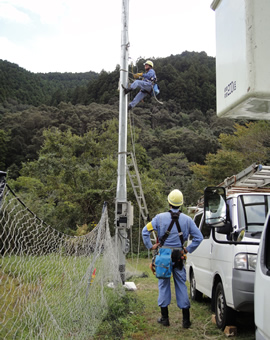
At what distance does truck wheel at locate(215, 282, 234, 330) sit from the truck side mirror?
192cm

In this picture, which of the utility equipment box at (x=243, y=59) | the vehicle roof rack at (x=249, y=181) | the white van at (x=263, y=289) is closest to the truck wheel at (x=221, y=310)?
the vehicle roof rack at (x=249, y=181)

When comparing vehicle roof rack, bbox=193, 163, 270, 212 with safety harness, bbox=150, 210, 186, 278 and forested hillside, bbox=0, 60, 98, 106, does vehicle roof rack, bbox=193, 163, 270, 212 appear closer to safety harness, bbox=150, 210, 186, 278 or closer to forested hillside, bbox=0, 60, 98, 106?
safety harness, bbox=150, 210, 186, 278

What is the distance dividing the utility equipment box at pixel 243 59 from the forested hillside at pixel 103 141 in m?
9.05

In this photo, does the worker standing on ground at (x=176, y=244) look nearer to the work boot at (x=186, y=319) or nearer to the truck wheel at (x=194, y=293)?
the work boot at (x=186, y=319)

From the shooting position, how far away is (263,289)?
105 inches

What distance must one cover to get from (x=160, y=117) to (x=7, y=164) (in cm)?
3297

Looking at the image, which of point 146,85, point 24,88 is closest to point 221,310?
point 146,85

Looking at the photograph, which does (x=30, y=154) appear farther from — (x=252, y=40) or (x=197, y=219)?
(x=252, y=40)

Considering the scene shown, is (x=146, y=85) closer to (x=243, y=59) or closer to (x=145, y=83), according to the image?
(x=145, y=83)

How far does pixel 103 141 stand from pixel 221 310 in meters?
26.0

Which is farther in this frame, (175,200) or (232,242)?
(175,200)

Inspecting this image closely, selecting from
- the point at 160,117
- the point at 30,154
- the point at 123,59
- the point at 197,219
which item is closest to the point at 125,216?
the point at 197,219

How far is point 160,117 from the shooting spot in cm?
7262

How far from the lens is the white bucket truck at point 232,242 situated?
3695 mm
